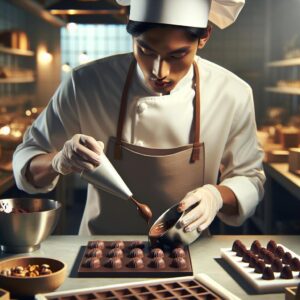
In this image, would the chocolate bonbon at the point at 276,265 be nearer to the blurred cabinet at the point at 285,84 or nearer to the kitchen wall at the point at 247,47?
the blurred cabinet at the point at 285,84

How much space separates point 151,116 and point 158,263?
75 centimetres

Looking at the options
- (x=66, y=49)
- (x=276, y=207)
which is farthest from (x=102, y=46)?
(x=276, y=207)

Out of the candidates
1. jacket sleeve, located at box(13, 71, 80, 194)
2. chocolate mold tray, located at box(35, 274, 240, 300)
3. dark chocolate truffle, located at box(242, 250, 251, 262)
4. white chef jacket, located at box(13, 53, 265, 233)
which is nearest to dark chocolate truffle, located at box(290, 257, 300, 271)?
dark chocolate truffle, located at box(242, 250, 251, 262)

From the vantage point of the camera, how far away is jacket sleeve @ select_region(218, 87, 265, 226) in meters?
1.80

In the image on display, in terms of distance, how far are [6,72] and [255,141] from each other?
464 cm

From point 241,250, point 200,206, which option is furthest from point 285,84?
point 241,250

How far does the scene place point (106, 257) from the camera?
4.71 feet

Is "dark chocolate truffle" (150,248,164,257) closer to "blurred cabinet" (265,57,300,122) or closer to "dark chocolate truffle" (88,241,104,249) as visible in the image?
"dark chocolate truffle" (88,241,104,249)

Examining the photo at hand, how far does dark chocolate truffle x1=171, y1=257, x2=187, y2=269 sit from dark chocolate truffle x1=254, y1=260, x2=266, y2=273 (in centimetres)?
17

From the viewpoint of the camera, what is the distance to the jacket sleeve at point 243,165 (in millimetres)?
1805

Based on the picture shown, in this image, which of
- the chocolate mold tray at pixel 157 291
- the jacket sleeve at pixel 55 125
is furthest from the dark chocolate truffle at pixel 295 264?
the jacket sleeve at pixel 55 125

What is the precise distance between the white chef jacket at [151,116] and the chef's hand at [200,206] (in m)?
0.28

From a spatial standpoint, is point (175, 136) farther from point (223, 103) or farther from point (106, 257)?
point (106, 257)

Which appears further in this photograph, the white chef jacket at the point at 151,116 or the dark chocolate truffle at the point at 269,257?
the white chef jacket at the point at 151,116
